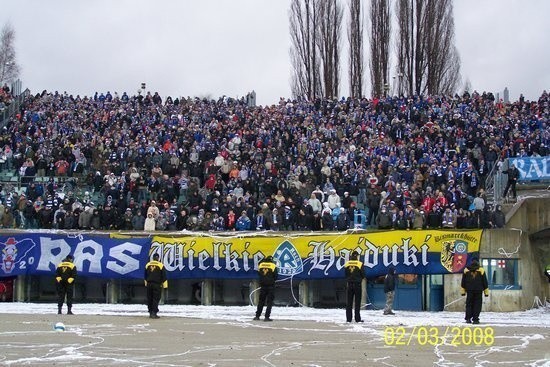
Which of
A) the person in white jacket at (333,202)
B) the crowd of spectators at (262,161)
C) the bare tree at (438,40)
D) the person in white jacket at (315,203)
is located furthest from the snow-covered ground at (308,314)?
the bare tree at (438,40)

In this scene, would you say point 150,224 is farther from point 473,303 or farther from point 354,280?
point 473,303

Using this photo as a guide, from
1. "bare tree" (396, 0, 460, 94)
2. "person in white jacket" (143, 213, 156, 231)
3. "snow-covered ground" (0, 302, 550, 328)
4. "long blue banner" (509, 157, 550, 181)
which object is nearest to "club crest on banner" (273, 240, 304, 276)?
"snow-covered ground" (0, 302, 550, 328)

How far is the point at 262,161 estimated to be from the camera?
37.2 metres

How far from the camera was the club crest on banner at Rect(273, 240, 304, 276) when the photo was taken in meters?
29.3

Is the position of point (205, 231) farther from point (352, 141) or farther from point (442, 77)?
point (442, 77)

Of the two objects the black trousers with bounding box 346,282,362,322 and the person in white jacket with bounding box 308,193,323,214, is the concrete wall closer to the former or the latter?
the person in white jacket with bounding box 308,193,323,214

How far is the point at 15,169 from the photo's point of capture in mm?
39031

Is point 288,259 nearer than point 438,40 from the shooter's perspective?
Yes

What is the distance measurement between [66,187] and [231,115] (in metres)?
11.0

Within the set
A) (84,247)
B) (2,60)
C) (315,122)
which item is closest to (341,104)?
(315,122)

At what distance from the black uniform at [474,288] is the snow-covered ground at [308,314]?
581 mm

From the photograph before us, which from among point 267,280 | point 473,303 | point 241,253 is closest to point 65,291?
point 267,280

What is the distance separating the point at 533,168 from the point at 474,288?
1126 cm

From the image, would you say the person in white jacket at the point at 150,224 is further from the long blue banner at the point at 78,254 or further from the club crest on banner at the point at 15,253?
the club crest on banner at the point at 15,253
